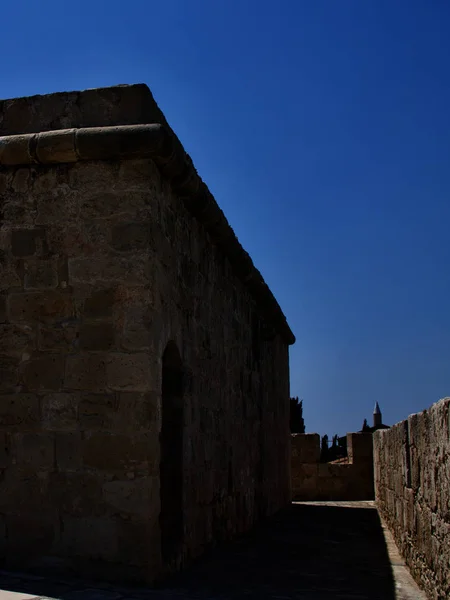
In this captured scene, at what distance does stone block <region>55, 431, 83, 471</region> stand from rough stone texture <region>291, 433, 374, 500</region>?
11080mm

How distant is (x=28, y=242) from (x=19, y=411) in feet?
3.92

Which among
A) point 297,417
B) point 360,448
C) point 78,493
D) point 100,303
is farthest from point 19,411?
point 297,417

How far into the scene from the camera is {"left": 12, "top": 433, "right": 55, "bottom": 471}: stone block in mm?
5043

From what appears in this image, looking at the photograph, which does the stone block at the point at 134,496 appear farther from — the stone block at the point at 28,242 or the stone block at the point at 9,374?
the stone block at the point at 28,242

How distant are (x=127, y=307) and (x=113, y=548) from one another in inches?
61.7

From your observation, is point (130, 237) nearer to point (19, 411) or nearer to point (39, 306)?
point (39, 306)

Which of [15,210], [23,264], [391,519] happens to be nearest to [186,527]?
[23,264]

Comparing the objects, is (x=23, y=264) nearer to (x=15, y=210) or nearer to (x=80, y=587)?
(x=15, y=210)

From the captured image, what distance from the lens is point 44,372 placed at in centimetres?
515

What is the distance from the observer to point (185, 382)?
19.6 ft

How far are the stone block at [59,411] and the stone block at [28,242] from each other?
1.03m

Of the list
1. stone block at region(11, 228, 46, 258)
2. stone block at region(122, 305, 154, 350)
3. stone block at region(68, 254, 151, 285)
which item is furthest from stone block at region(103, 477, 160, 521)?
stone block at region(11, 228, 46, 258)

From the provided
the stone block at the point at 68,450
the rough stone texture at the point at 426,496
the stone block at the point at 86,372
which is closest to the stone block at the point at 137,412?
the stone block at the point at 86,372

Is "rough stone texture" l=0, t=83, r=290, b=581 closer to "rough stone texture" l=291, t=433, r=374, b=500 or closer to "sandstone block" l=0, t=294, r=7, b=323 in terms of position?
"sandstone block" l=0, t=294, r=7, b=323
